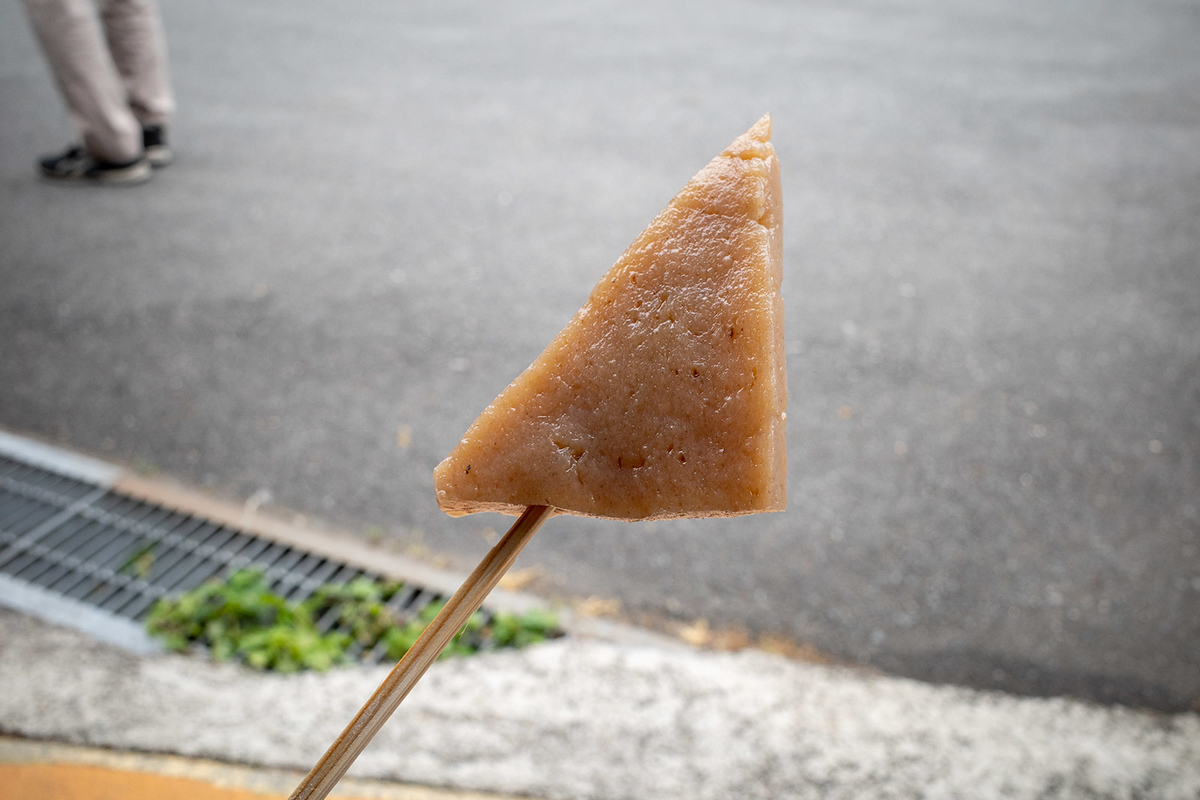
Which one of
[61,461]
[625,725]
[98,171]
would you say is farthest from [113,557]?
[98,171]

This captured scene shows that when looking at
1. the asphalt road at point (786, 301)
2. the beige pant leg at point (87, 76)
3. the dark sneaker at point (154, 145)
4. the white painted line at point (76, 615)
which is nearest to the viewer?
the white painted line at point (76, 615)

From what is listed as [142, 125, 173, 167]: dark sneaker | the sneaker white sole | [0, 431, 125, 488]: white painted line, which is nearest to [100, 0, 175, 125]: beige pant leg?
[142, 125, 173, 167]: dark sneaker

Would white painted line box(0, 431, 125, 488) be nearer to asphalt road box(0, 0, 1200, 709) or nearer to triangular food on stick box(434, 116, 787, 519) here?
asphalt road box(0, 0, 1200, 709)

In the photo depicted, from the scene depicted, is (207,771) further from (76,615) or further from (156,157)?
(156,157)

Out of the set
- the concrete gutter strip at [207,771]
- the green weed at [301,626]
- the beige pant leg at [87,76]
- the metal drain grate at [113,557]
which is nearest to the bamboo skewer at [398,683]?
the concrete gutter strip at [207,771]

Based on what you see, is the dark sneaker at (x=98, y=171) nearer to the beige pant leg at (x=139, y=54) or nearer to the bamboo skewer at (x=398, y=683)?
the beige pant leg at (x=139, y=54)

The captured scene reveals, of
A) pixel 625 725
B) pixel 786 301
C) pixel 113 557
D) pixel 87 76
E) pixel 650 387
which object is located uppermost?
pixel 650 387
